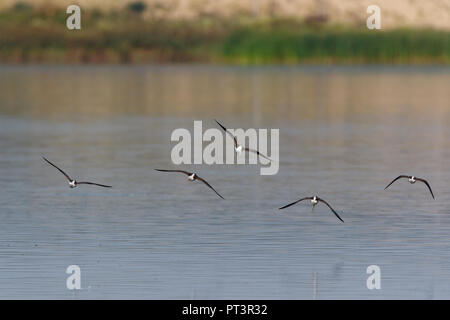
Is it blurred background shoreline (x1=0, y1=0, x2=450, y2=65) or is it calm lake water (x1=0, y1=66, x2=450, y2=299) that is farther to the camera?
blurred background shoreline (x1=0, y1=0, x2=450, y2=65)

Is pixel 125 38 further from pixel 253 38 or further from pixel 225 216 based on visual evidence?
pixel 225 216

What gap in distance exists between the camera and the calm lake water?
14.4 meters

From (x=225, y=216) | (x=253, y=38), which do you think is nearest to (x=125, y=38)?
(x=253, y=38)

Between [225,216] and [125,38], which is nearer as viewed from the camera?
[225,216]

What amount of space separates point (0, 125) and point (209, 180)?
1662 cm

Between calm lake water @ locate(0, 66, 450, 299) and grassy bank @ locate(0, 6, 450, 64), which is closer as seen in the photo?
calm lake water @ locate(0, 66, 450, 299)

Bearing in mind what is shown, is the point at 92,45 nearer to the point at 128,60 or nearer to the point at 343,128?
the point at 128,60

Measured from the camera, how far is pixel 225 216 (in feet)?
62.7

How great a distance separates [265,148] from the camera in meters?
30.8

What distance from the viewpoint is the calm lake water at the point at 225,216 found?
14445 millimetres

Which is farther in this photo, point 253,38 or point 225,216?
point 253,38

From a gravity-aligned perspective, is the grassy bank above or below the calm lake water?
above

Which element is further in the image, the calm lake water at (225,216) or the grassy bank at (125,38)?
the grassy bank at (125,38)
